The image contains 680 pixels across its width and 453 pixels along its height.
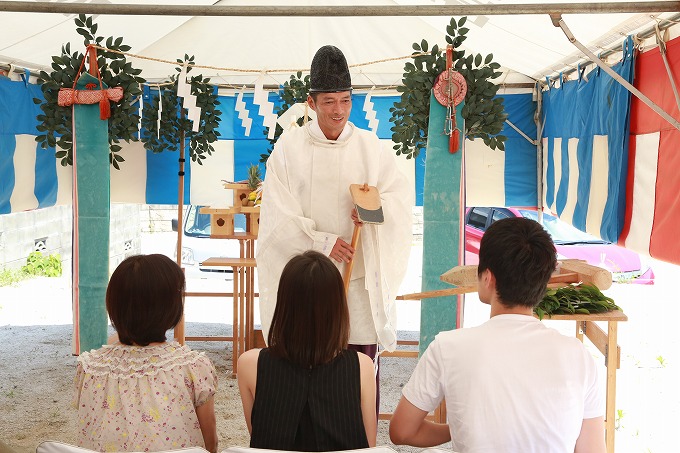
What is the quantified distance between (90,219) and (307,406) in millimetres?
2967

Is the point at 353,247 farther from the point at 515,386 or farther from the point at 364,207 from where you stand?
the point at 515,386

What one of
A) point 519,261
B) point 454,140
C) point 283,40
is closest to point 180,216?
point 283,40

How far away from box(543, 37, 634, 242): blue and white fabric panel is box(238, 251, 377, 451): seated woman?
253cm

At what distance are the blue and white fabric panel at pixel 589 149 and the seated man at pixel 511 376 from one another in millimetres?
2366

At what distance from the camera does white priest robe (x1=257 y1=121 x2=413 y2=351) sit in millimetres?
2877

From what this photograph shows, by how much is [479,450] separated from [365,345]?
1.35m

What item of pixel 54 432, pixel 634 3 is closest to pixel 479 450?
pixel 634 3

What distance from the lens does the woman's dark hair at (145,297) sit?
1800mm

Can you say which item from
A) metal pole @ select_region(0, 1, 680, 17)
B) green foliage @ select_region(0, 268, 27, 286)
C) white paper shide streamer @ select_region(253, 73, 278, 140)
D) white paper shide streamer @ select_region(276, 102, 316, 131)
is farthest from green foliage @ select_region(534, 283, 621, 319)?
green foliage @ select_region(0, 268, 27, 286)

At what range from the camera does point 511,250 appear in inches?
63.4

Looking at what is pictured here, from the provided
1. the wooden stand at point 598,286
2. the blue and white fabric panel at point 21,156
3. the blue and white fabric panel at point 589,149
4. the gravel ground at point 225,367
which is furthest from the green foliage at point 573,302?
the blue and white fabric panel at point 21,156

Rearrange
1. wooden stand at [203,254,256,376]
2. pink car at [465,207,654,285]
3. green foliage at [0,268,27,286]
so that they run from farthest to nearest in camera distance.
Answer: green foliage at [0,268,27,286]
pink car at [465,207,654,285]
wooden stand at [203,254,256,376]

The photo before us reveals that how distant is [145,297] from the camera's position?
1804 millimetres

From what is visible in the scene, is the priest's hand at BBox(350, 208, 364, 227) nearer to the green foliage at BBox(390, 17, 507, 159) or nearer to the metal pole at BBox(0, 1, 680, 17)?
the metal pole at BBox(0, 1, 680, 17)
